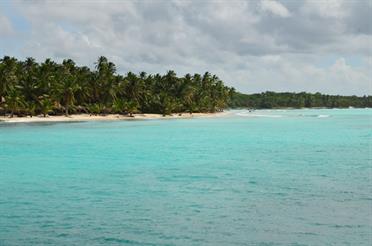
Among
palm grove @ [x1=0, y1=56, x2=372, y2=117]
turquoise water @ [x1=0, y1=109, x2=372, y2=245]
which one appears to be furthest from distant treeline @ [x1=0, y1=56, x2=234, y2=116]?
turquoise water @ [x1=0, y1=109, x2=372, y2=245]

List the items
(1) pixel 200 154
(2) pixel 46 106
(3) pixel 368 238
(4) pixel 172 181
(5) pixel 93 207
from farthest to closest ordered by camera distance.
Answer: (2) pixel 46 106 < (1) pixel 200 154 < (4) pixel 172 181 < (5) pixel 93 207 < (3) pixel 368 238

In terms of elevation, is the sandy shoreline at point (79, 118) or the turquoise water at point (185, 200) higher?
the turquoise water at point (185, 200)

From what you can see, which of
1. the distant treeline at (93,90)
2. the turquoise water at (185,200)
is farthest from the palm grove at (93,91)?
the turquoise water at (185,200)

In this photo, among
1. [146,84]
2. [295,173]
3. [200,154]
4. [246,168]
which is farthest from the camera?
[146,84]

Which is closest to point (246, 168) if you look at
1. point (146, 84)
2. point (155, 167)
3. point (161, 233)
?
point (155, 167)

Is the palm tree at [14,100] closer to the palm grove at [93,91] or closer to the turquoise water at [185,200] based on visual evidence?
the palm grove at [93,91]

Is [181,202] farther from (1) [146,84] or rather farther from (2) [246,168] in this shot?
(1) [146,84]

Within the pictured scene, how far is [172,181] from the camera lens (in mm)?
22594

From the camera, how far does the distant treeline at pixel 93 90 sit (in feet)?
270

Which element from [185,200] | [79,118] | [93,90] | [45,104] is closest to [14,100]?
[45,104]

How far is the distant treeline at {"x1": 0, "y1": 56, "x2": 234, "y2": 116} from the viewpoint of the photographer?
82250mm

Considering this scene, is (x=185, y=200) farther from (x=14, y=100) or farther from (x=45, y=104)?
(x=45, y=104)

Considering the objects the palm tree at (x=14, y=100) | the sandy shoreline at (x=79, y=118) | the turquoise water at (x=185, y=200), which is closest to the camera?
the turquoise water at (x=185, y=200)

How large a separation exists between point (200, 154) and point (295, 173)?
1179 centimetres
